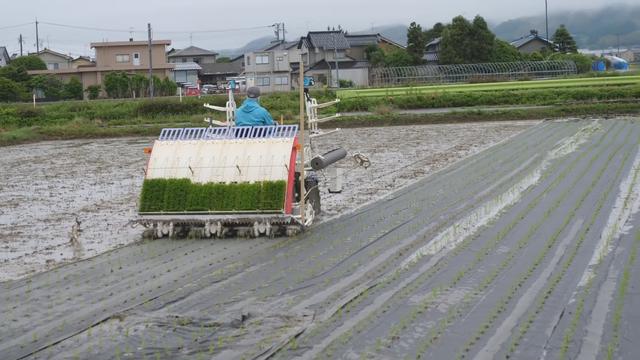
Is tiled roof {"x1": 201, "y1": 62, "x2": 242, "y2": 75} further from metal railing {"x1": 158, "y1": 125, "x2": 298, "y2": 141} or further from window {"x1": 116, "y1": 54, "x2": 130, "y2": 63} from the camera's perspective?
metal railing {"x1": 158, "y1": 125, "x2": 298, "y2": 141}

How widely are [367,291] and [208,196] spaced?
3.27m

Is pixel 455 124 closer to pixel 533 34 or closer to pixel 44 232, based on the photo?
pixel 44 232

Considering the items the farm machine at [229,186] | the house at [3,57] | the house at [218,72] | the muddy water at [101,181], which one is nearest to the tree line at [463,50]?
the house at [218,72]

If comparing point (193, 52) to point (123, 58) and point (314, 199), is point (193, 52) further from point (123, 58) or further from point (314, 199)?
point (314, 199)

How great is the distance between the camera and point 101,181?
53.5 feet

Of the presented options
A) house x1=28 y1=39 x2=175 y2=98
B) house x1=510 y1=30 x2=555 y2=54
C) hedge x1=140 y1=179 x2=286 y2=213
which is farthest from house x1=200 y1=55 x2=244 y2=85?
hedge x1=140 y1=179 x2=286 y2=213

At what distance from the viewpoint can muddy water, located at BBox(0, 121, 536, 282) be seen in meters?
9.90

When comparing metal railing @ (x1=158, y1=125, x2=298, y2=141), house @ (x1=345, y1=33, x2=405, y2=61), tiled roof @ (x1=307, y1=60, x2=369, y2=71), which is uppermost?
house @ (x1=345, y1=33, x2=405, y2=61)

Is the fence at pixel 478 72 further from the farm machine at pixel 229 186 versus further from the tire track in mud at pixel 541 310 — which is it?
the tire track in mud at pixel 541 310

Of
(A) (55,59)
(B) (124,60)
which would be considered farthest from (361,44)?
(A) (55,59)

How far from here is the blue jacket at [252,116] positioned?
35.1 feet

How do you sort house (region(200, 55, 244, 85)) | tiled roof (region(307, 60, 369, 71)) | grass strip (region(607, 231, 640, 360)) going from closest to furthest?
grass strip (region(607, 231, 640, 360)), tiled roof (region(307, 60, 369, 71)), house (region(200, 55, 244, 85))

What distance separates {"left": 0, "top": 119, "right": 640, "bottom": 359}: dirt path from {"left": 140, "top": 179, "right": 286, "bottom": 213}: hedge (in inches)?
16.3

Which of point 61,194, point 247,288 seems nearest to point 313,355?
point 247,288
